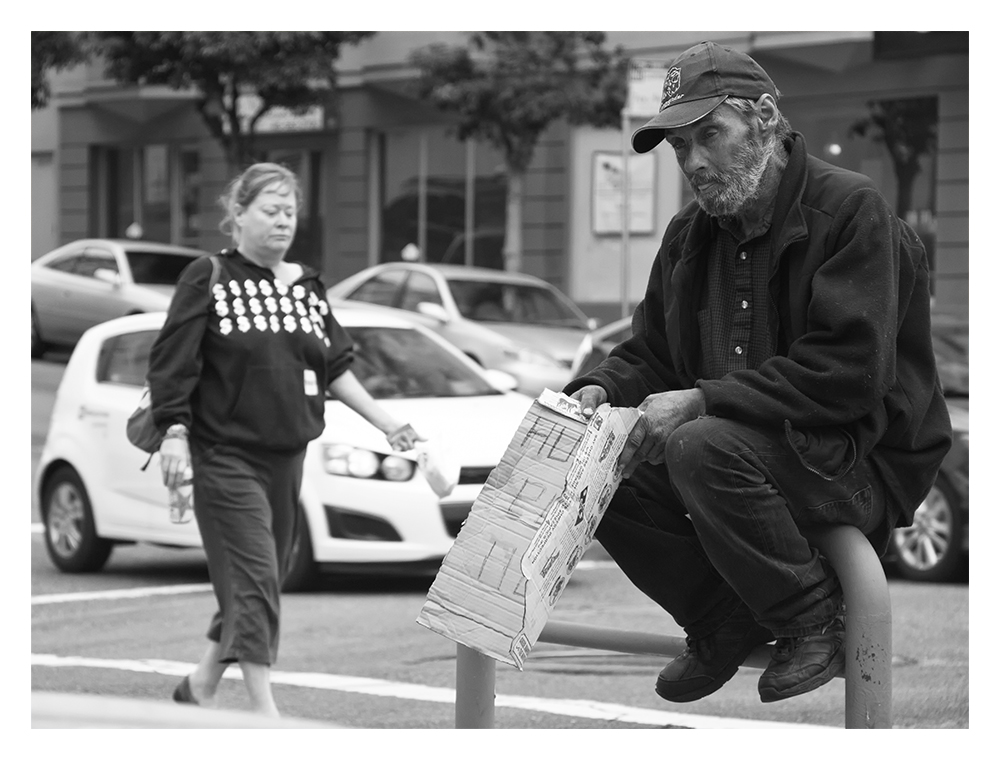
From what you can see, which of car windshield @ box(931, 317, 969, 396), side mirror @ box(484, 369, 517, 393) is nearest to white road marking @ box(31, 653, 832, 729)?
side mirror @ box(484, 369, 517, 393)

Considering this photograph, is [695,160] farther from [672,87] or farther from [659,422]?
[659,422]

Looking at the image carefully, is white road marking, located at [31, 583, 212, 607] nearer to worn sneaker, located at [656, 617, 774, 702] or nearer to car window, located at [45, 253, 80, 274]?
worn sneaker, located at [656, 617, 774, 702]

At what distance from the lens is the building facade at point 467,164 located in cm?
2205

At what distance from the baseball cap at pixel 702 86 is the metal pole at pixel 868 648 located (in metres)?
0.97

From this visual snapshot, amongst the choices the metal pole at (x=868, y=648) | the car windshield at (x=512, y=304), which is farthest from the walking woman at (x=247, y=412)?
the car windshield at (x=512, y=304)

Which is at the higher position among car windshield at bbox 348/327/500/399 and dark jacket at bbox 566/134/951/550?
dark jacket at bbox 566/134/951/550

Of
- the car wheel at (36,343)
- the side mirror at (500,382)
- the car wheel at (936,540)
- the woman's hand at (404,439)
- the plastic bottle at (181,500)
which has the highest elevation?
the woman's hand at (404,439)

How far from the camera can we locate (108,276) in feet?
64.4

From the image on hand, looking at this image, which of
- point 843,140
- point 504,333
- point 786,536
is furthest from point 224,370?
point 843,140

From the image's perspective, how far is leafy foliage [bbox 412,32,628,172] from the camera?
73.4ft

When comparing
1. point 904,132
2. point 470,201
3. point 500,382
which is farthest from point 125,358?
point 470,201

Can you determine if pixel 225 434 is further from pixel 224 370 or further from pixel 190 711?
pixel 190 711

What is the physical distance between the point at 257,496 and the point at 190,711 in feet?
12.9

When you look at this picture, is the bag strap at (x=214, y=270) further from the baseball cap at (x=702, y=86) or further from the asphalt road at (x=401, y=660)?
the baseball cap at (x=702, y=86)
